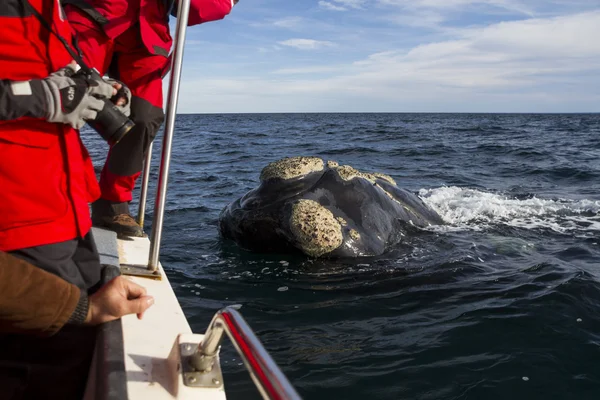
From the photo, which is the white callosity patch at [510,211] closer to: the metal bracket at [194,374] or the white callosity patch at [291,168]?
the white callosity patch at [291,168]

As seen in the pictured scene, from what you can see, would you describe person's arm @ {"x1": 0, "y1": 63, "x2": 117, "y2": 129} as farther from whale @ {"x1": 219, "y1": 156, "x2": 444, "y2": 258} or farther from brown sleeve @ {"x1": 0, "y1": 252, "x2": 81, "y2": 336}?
whale @ {"x1": 219, "y1": 156, "x2": 444, "y2": 258}

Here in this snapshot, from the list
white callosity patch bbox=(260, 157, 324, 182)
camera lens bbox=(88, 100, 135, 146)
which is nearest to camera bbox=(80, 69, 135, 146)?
camera lens bbox=(88, 100, 135, 146)

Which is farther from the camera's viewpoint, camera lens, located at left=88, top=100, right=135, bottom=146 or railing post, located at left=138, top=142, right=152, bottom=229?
railing post, located at left=138, top=142, right=152, bottom=229

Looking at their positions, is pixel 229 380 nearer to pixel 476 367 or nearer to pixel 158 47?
pixel 476 367

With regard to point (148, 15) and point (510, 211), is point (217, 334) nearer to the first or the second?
point (148, 15)

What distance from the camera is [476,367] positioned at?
3.71 metres

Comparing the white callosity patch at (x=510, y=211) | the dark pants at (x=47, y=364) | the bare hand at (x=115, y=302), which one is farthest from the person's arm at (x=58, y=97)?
the white callosity patch at (x=510, y=211)

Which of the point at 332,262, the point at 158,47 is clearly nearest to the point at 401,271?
the point at 332,262

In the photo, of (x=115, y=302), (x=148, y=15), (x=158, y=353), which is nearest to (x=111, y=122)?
(x=115, y=302)

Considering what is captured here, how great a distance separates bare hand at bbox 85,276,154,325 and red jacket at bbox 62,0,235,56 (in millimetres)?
1648

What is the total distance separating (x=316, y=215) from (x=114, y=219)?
239cm

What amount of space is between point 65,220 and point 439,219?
596cm

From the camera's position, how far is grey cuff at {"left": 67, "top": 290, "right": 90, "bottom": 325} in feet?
6.30

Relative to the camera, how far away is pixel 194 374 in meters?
1.96
